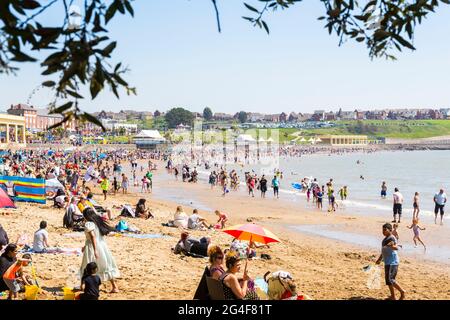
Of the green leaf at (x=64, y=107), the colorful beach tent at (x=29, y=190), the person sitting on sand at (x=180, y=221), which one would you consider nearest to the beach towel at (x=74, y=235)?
the person sitting on sand at (x=180, y=221)

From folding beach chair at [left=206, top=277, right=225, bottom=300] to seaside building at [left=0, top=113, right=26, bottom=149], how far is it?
7633 centimetres

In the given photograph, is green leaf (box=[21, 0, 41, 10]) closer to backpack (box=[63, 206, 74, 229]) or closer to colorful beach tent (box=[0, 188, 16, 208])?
backpack (box=[63, 206, 74, 229])

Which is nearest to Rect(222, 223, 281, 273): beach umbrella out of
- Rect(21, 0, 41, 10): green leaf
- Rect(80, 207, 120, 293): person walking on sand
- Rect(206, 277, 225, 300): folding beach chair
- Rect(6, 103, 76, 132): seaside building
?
Rect(80, 207, 120, 293): person walking on sand

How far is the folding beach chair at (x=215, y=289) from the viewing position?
6.14 m

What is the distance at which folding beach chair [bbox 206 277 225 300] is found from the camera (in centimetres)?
614

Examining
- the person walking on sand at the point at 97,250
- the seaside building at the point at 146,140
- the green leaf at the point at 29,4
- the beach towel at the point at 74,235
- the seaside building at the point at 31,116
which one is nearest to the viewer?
the green leaf at the point at 29,4

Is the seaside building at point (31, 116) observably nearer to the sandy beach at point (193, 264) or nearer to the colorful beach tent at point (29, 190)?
the colorful beach tent at point (29, 190)

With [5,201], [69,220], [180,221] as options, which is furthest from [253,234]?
[5,201]

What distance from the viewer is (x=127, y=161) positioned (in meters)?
84.1

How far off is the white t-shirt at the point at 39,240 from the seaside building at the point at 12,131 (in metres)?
70.7

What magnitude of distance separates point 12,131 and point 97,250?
8895 centimetres
